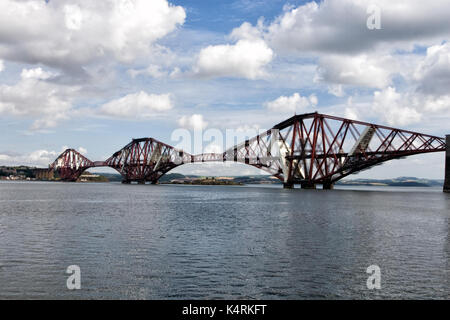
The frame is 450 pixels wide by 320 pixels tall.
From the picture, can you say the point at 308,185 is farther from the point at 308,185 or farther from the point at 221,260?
the point at 221,260

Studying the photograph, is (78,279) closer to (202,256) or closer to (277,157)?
(202,256)

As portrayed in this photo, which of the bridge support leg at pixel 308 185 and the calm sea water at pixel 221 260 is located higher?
the calm sea water at pixel 221 260

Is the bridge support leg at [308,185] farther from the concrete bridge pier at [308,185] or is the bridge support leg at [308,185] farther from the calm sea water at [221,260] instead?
the calm sea water at [221,260]

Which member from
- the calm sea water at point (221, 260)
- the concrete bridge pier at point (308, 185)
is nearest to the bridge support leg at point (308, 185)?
the concrete bridge pier at point (308, 185)

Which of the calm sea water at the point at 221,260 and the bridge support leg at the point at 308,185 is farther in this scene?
the bridge support leg at the point at 308,185

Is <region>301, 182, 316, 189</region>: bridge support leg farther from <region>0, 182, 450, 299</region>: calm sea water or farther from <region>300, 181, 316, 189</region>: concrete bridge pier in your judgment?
<region>0, 182, 450, 299</region>: calm sea water

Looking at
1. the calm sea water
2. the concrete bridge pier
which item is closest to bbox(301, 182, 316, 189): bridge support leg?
the concrete bridge pier

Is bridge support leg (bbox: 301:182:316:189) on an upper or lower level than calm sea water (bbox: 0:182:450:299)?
lower

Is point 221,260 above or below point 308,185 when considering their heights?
above

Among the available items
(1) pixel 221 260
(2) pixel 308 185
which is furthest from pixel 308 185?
(1) pixel 221 260

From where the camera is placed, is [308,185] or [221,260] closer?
[221,260]

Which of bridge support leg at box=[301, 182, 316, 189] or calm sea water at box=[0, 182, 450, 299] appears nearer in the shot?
calm sea water at box=[0, 182, 450, 299]
